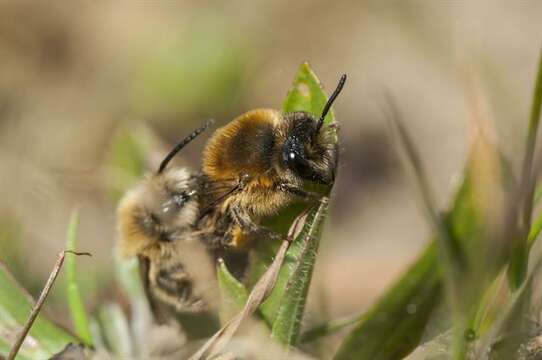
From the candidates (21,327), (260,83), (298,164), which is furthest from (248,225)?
(260,83)

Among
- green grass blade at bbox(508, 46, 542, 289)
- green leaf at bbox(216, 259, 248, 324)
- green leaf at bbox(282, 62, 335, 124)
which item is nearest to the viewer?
green grass blade at bbox(508, 46, 542, 289)

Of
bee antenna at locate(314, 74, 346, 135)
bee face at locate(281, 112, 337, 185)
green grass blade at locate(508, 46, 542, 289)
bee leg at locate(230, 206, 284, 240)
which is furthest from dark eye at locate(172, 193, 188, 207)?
green grass blade at locate(508, 46, 542, 289)

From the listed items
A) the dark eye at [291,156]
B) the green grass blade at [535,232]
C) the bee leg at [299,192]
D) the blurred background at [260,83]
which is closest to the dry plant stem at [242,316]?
the bee leg at [299,192]

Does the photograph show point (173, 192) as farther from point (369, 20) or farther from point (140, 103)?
point (369, 20)

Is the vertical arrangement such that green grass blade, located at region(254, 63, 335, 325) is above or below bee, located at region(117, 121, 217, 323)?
above

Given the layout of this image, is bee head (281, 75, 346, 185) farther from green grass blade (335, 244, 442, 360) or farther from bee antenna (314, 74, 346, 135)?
green grass blade (335, 244, 442, 360)

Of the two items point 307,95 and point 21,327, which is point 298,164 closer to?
point 307,95

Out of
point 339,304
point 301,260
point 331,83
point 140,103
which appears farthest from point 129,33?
point 301,260
